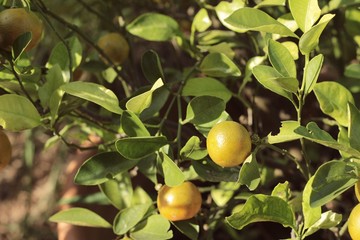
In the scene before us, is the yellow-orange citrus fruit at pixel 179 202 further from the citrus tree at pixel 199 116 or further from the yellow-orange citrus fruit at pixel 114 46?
the yellow-orange citrus fruit at pixel 114 46

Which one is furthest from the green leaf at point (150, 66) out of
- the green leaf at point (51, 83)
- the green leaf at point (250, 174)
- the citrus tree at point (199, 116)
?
the green leaf at point (250, 174)

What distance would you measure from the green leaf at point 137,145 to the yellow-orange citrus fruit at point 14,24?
0.55ft

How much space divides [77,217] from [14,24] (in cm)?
31

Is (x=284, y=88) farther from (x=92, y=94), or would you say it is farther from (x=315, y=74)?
(x=92, y=94)

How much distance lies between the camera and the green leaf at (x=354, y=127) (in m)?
0.58

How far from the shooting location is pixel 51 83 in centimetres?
75

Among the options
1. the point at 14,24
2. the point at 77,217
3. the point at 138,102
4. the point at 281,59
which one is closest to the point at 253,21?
the point at 281,59

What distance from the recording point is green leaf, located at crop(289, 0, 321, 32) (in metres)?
0.65

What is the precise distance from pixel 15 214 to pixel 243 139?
1.40 meters

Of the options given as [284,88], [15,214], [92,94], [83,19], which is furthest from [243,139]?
[15,214]

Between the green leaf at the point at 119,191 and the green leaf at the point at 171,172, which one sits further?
the green leaf at the point at 119,191

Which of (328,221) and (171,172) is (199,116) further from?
(328,221)

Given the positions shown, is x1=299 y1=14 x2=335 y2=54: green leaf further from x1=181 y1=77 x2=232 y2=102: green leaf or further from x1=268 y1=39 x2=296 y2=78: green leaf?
x1=181 y1=77 x2=232 y2=102: green leaf

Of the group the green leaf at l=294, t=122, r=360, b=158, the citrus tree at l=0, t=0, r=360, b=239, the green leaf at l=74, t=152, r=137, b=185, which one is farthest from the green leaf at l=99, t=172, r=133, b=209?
the green leaf at l=294, t=122, r=360, b=158
